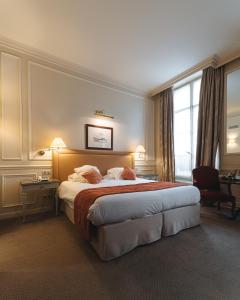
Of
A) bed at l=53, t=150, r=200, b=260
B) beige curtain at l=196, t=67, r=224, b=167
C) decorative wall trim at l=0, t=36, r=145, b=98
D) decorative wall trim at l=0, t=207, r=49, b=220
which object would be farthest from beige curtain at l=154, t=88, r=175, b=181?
decorative wall trim at l=0, t=207, r=49, b=220

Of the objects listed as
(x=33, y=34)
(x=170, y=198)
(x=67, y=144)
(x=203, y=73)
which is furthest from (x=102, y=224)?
(x=203, y=73)

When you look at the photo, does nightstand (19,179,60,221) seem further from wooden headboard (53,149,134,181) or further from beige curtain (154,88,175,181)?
beige curtain (154,88,175,181)

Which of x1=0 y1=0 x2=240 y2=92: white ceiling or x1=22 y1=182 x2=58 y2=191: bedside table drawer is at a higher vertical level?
x1=0 y1=0 x2=240 y2=92: white ceiling

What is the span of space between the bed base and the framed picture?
2638 mm

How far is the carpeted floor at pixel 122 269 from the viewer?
1440 mm

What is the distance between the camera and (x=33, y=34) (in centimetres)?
309

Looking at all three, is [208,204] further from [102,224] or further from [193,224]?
[102,224]

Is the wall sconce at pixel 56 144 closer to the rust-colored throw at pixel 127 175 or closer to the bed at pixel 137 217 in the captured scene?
the bed at pixel 137 217

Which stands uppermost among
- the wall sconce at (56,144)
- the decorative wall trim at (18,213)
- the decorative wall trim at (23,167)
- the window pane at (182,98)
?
the window pane at (182,98)

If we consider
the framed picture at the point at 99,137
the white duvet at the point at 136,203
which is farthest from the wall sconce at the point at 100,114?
the white duvet at the point at 136,203

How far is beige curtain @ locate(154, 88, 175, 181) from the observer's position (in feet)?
16.6

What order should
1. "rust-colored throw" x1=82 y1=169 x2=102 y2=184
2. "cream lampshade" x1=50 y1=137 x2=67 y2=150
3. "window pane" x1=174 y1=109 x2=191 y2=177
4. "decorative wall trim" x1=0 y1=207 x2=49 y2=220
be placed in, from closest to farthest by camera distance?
"decorative wall trim" x1=0 y1=207 x2=49 y2=220 → "rust-colored throw" x1=82 y1=169 x2=102 y2=184 → "cream lampshade" x1=50 y1=137 x2=67 y2=150 → "window pane" x1=174 y1=109 x2=191 y2=177

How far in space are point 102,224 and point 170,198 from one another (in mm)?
1122

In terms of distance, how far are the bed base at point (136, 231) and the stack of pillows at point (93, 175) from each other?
55.8 inches
